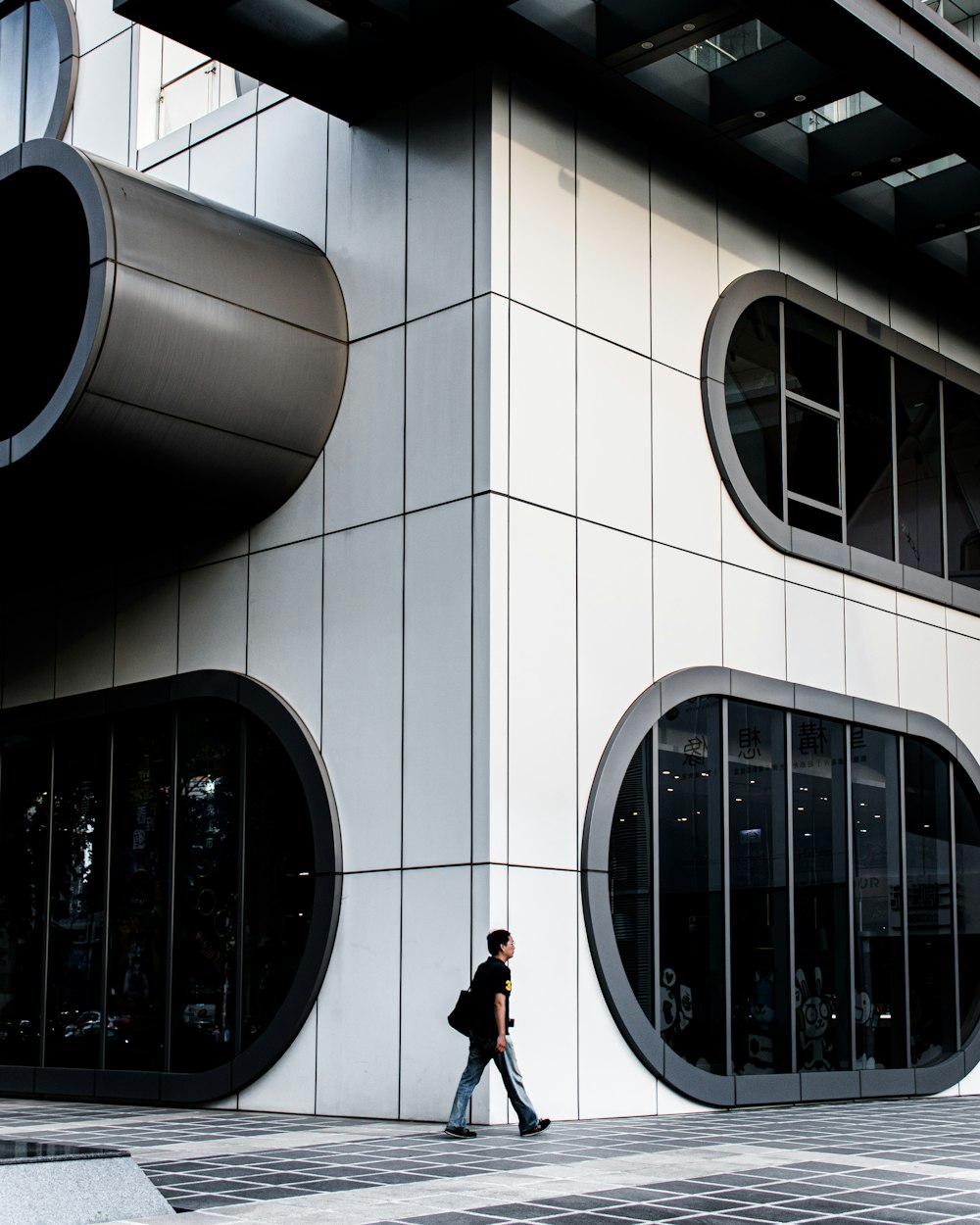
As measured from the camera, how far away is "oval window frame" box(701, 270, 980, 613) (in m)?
16.2

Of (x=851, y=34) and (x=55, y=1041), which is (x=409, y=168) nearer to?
(x=851, y=34)

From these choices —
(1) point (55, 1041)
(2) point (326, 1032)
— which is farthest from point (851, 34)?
(1) point (55, 1041)

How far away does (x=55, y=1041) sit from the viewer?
1673 centimetres

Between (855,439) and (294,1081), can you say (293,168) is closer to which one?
(855,439)

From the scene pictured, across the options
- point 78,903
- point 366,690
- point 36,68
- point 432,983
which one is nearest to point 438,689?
point 366,690

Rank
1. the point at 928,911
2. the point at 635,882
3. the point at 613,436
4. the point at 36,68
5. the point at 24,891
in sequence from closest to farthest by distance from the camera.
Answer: the point at 635,882 < the point at 613,436 < the point at 24,891 < the point at 928,911 < the point at 36,68

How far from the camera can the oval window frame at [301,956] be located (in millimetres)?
14016

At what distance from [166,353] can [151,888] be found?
5628mm

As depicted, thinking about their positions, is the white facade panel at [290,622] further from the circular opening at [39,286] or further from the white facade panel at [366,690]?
the circular opening at [39,286]

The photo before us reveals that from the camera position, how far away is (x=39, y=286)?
16.4 meters

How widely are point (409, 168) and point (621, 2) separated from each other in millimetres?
2517

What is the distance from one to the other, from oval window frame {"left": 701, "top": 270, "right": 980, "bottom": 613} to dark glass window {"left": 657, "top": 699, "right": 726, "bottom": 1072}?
8.00 ft

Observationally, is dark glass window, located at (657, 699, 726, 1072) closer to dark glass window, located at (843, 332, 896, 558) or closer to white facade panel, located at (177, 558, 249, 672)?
dark glass window, located at (843, 332, 896, 558)

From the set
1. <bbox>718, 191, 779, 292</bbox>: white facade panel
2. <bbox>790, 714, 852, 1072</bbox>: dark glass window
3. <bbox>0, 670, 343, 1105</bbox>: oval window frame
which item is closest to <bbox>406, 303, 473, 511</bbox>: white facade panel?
<bbox>0, 670, 343, 1105</bbox>: oval window frame
